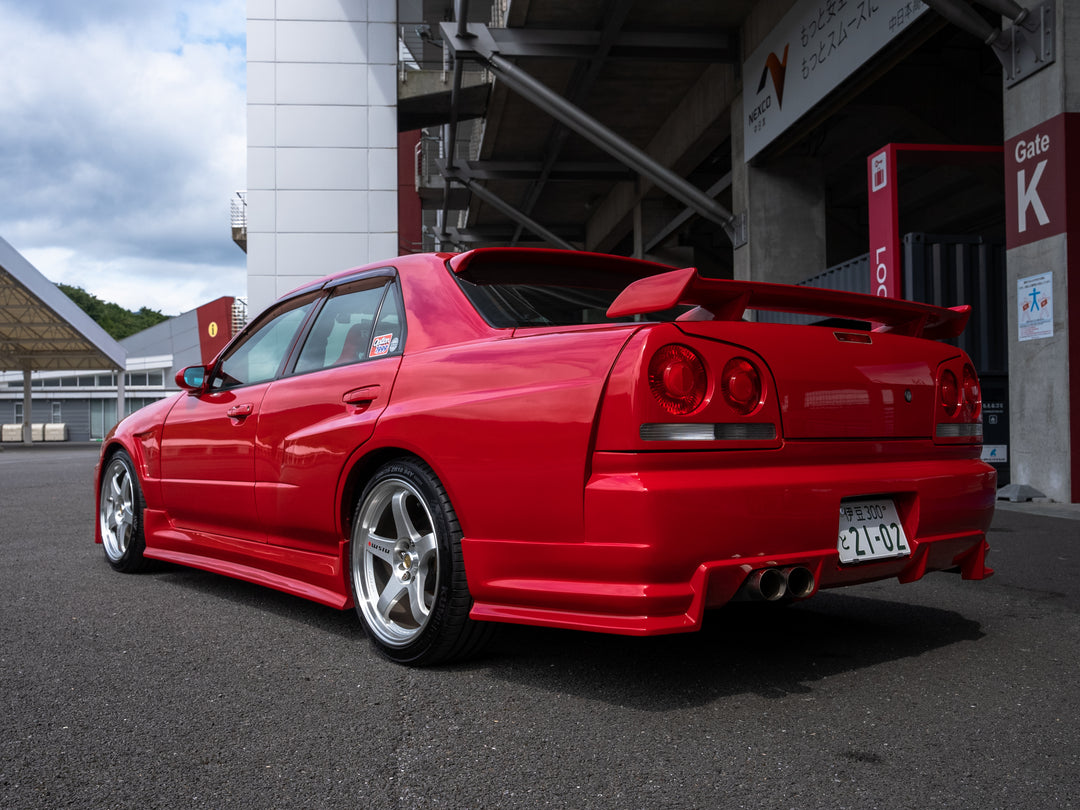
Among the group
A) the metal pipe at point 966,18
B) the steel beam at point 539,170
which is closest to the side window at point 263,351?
the metal pipe at point 966,18

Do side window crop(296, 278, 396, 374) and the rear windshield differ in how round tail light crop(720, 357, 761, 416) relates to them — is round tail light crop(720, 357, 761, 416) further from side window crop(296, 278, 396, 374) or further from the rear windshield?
side window crop(296, 278, 396, 374)

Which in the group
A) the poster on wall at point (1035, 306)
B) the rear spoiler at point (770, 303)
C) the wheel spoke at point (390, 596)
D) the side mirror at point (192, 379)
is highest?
the poster on wall at point (1035, 306)

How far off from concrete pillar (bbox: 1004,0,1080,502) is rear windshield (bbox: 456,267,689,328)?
6.29m

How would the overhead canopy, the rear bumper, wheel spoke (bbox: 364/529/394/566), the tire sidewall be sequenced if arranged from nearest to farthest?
the rear bumper → the tire sidewall → wheel spoke (bbox: 364/529/394/566) → the overhead canopy

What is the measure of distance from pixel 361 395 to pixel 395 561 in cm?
57

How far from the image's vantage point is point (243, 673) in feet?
9.55

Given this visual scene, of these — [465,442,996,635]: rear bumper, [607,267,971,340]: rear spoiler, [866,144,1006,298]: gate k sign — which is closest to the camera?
[465,442,996,635]: rear bumper

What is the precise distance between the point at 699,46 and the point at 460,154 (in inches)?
472

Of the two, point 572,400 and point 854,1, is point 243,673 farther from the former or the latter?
point 854,1

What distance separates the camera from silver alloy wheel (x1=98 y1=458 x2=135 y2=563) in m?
4.87

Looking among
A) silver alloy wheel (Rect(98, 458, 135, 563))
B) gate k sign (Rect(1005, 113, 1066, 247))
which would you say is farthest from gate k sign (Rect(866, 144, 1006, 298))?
silver alloy wheel (Rect(98, 458, 135, 563))

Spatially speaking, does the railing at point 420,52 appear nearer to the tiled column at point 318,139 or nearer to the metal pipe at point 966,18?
the tiled column at point 318,139

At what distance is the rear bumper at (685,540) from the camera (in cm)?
237

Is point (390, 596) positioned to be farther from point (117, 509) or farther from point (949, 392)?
point (117, 509)
